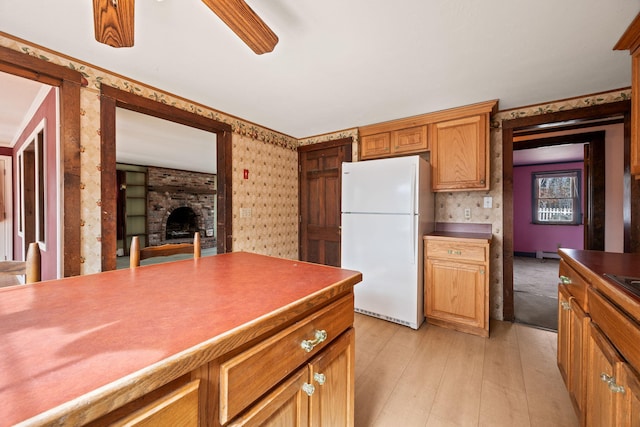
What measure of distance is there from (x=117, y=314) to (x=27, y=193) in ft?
14.1

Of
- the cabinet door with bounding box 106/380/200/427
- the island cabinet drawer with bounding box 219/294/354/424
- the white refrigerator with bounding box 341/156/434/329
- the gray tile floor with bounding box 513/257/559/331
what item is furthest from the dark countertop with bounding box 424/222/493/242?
the cabinet door with bounding box 106/380/200/427

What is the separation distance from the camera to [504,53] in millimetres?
1709

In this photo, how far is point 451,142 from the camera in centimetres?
265

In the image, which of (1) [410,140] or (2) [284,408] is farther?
(1) [410,140]

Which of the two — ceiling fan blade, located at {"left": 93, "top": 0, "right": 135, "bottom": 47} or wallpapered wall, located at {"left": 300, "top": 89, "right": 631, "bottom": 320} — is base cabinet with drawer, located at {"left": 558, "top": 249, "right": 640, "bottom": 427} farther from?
ceiling fan blade, located at {"left": 93, "top": 0, "right": 135, "bottom": 47}

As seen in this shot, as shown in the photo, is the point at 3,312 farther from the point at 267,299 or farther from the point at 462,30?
the point at 462,30

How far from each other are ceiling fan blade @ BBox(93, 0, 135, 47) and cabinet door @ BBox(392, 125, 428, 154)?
250cm

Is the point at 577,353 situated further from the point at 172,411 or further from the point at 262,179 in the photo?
the point at 262,179

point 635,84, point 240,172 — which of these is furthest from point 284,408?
point 240,172

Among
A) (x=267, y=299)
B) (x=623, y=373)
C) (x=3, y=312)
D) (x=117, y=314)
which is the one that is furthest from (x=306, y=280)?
(x=623, y=373)

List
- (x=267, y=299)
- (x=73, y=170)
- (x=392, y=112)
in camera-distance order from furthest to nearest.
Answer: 1. (x=392, y=112)
2. (x=73, y=170)
3. (x=267, y=299)

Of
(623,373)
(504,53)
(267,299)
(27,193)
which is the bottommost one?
(623,373)

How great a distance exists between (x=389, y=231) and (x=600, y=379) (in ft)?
5.48

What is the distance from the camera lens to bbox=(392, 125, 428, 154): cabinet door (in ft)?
9.21
